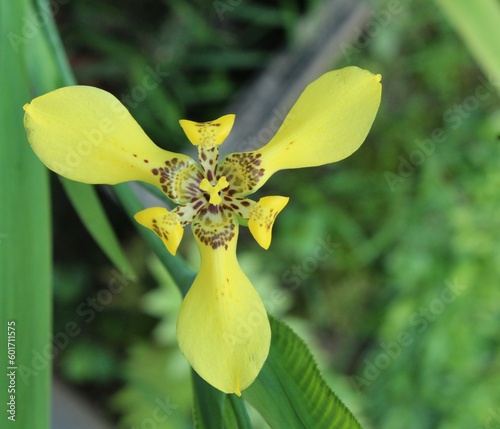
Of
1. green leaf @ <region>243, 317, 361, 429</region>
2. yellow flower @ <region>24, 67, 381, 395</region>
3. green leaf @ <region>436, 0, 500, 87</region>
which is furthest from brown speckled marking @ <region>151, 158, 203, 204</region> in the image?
green leaf @ <region>436, 0, 500, 87</region>

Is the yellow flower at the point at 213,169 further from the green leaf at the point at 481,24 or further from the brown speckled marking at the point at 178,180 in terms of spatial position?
the green leaf at the point at 481,24

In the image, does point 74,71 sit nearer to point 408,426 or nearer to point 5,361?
point 5,361

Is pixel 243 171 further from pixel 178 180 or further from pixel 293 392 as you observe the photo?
pixel 293 392

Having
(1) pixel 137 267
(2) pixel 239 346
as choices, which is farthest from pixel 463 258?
(2) pixel 239 346

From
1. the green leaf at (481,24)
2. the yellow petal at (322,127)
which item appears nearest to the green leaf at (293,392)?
the yellow petal at (322,127)

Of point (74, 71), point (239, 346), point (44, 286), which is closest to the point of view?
point (239, 346)

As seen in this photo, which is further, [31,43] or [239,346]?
[31,43]
